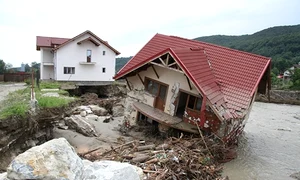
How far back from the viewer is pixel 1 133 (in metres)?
9.05

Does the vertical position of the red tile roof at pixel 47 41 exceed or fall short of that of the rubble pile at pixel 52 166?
it exceeds it

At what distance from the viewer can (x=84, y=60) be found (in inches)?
1412

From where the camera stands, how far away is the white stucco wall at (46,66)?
1435 inches

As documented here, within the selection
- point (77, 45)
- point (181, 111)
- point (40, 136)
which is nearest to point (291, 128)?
point (181, 111)

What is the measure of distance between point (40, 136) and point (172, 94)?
24.1 ft

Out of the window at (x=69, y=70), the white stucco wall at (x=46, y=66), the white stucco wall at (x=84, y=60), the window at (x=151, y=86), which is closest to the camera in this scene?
the window at (x=151, y=86)

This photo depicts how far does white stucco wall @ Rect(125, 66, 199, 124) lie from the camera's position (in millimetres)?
14656

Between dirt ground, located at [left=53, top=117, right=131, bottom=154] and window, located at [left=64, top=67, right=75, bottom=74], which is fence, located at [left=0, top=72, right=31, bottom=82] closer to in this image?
window, located at [left=64, top=67, right=75, bottom=74]

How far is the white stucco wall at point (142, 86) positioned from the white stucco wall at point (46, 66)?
23.9m

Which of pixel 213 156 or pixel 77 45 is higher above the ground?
pixel 77 45

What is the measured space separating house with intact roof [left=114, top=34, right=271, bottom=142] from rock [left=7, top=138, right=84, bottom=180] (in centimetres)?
766

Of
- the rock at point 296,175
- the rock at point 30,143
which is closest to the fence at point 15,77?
the rock at point 30,143

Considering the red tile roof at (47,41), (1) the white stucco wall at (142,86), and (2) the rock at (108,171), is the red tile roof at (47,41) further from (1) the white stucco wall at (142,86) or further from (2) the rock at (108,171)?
(2) the rock at (108,171)

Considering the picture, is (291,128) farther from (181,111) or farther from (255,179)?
(255,179)
